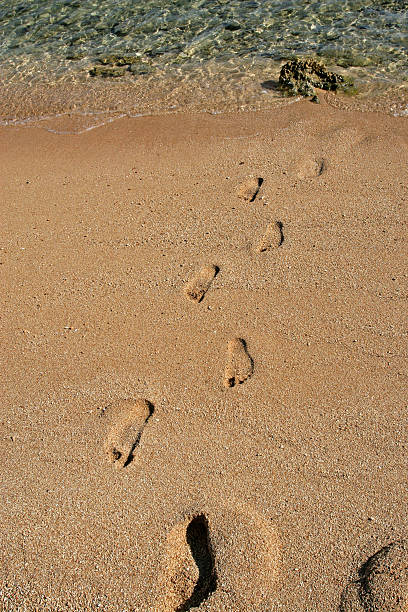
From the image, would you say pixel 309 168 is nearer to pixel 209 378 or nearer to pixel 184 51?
pixel 209 378

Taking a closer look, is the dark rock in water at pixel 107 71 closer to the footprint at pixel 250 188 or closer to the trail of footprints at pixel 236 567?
the footprint at pixel 250 188

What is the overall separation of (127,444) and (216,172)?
9.53ft

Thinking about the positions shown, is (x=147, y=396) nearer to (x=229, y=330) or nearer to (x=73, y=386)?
(x=73, y=386)

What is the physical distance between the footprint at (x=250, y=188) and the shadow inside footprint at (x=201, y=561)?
285 centimetres

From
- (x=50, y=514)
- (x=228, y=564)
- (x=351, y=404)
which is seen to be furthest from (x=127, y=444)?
(x=351, y=404)

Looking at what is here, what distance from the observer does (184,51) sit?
24.8 ft

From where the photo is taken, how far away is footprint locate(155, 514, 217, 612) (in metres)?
2.40

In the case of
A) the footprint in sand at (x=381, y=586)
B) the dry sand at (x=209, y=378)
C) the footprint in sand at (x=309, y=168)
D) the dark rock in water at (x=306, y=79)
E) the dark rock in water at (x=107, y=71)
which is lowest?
the footprint in sand at (x=381, y=586)

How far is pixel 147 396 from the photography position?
3.21 m

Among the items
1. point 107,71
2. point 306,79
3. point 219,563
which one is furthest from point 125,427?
point 107,71

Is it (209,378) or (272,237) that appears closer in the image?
(209,378)

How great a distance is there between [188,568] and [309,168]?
3.65 m

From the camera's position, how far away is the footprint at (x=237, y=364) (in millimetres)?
3260

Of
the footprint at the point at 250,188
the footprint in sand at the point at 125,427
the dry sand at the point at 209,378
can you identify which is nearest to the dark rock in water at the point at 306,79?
the dry sand at the point at 209,378
